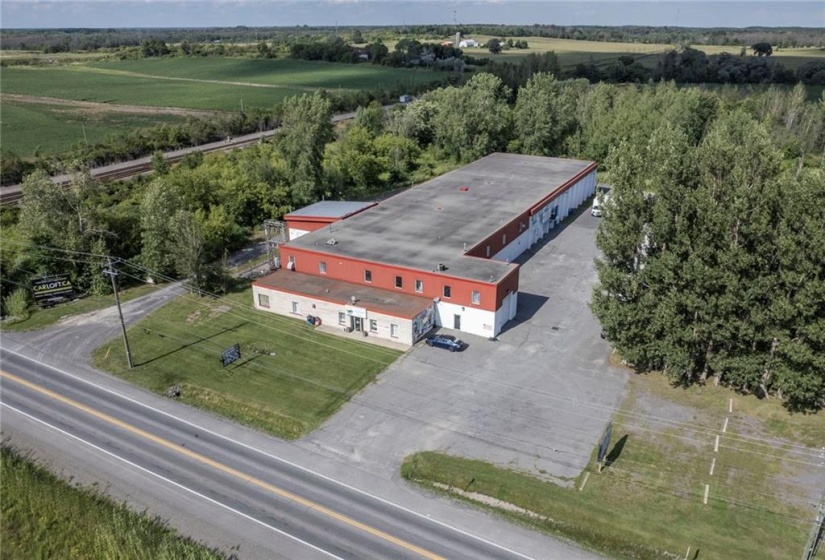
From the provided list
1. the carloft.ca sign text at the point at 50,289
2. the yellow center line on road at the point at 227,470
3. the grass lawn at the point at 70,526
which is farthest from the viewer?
the carloft.ca sign text at the point at 50,289

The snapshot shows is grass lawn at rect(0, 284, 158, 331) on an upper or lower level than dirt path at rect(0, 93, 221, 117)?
lower

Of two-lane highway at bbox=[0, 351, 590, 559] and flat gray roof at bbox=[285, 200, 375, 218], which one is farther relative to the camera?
flat gray roof at bbox=[285, 200, 375, 218]

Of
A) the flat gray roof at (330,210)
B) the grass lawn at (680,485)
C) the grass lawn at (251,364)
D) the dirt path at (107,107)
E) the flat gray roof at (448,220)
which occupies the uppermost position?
the dirt path at (107,107)

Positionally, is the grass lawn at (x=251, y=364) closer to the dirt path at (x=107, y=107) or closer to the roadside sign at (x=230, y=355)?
the roadside sign at (x=230, y=355)

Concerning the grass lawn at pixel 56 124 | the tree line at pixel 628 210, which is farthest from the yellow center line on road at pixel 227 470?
the grass lawn at pixel 56 124

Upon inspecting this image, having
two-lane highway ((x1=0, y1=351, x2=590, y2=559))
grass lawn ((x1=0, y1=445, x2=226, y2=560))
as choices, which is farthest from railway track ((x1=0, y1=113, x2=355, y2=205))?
grass lawn ((x1=0, y1=445, x2=226, y2=560))

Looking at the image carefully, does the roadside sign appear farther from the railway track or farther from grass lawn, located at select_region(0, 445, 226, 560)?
the railway track

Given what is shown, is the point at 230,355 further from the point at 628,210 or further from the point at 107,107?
the point at 107,107
